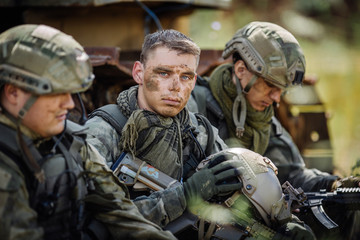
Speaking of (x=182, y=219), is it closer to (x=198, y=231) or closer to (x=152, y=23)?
(x=198, y=231)

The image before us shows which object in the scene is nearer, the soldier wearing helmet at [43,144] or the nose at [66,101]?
the soldier wearing helmet at [43,144]

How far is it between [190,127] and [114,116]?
0.52m

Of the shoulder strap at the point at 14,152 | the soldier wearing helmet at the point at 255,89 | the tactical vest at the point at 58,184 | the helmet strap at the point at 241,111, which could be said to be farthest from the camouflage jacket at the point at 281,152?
the shoulder strap at the point at 14,152

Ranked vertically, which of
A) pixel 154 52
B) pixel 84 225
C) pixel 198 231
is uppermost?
pixel 154 52

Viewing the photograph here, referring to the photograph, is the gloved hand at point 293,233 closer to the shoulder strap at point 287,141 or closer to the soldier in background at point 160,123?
the soldier in background at point 160,123

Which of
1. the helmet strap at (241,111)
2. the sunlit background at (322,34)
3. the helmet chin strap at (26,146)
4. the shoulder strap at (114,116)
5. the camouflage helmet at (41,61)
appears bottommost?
the sunlit background at (322,34)

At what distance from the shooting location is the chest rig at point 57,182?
9.07 ft

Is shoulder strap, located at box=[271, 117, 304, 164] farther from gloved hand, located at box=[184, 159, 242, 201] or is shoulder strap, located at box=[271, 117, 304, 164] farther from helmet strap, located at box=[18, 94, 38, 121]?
helmet strap, located at box=[18, 94, 38, 121]

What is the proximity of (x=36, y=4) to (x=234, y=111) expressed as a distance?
7.38ft

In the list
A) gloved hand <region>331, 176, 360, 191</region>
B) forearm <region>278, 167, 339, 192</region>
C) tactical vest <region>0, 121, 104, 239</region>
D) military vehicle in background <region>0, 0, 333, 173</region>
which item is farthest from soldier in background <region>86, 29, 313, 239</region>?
forearm <region>278, 167, 339, 192</region>

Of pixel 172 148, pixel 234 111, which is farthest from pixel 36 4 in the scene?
pixel 172 148

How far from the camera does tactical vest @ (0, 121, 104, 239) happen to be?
2.76m

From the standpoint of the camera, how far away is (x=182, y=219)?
3.46 metres

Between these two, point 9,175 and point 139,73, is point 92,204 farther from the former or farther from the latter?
point 139,73
